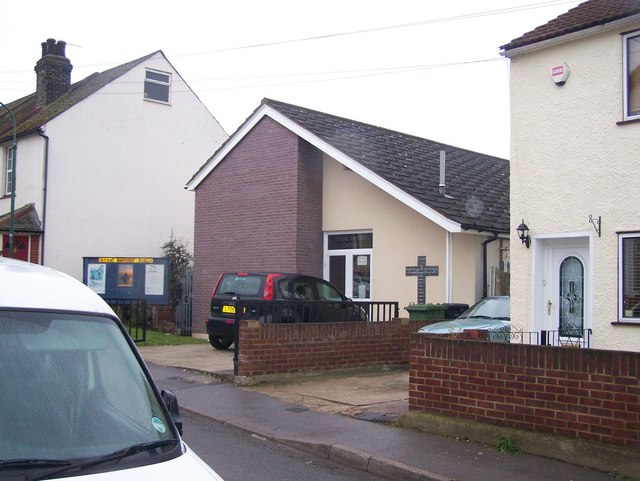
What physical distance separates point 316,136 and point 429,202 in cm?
342

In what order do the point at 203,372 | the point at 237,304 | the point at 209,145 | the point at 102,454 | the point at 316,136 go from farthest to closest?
the point at 209,145, the point at 316,136, the point at 203,372, the point at 237,304, the point at 102,454

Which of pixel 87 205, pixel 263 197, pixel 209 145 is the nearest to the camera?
pixel 263 197

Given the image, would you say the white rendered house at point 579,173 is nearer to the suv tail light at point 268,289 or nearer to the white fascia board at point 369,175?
the white fascia board at point 369,175

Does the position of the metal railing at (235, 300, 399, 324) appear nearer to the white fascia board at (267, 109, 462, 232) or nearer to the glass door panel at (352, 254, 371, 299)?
the white fascia board at (267, 109, 462, 232)

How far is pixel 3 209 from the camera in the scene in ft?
85.1

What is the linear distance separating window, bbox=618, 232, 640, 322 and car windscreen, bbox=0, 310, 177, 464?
7954mm

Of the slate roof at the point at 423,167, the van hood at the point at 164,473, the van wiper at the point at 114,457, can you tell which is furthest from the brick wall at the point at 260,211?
the van hood at the point at 164,473

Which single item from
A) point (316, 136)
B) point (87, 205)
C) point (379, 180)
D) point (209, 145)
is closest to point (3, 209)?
point (87, 205)

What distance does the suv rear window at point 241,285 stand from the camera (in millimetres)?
14805

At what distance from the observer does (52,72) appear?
1094 inches

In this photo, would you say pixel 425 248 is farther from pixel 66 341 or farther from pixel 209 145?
pixel 209 145

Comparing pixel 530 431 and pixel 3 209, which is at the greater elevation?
pixel 3 209

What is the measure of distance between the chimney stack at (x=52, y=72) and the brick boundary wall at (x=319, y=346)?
1958 centimetres

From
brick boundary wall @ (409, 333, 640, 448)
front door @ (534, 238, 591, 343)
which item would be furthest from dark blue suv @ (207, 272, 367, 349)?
brick boundary wall @ (409, 333, 640, 448)
